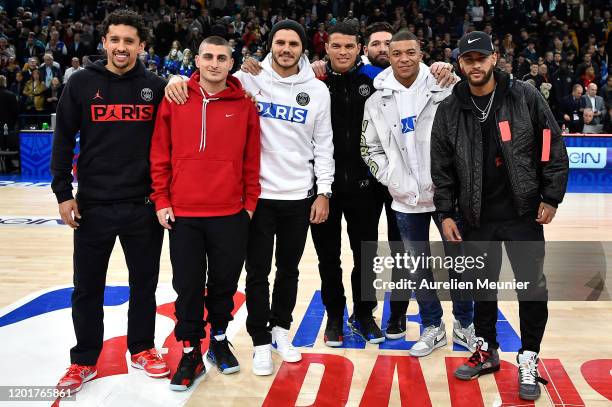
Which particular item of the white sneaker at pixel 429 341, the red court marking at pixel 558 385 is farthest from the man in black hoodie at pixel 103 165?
the red court marking at pixel 558 385

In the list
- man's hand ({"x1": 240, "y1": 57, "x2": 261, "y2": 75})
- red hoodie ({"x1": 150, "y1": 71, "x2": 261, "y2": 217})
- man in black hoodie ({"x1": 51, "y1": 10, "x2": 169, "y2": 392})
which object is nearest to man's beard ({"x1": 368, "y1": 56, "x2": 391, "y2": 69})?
man's hand ({"x1": 240, "y1": 57, "x2": 261, "y2": 75})

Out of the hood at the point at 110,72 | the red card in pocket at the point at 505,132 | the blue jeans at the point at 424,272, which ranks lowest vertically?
the blue jeans at the point at 424,272

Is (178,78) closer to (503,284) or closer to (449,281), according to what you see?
(449,281)

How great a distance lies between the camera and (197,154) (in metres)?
3.06

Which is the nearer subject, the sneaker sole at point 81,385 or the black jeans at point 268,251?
the sneaker sole at point 81,385

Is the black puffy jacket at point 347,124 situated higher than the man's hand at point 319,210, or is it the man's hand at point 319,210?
the black puffy jacket at point 347,124

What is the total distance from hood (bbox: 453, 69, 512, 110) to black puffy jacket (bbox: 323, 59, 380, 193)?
589 mm

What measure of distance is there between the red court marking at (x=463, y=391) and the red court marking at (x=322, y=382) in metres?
0.50

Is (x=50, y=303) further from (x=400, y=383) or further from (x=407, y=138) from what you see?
(x=407, y=138)

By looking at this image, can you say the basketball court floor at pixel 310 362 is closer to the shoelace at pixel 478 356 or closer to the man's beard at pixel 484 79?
the shoelace at pixel 478 356

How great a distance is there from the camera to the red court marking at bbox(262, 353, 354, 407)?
117 inches

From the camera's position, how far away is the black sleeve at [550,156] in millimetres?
2969

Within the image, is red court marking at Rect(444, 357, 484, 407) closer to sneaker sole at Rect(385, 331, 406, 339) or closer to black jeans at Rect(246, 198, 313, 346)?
sneaker sole at Rect(385, 331, 406, 339)

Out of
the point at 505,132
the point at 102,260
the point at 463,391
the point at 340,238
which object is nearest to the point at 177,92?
the point at 102,260
